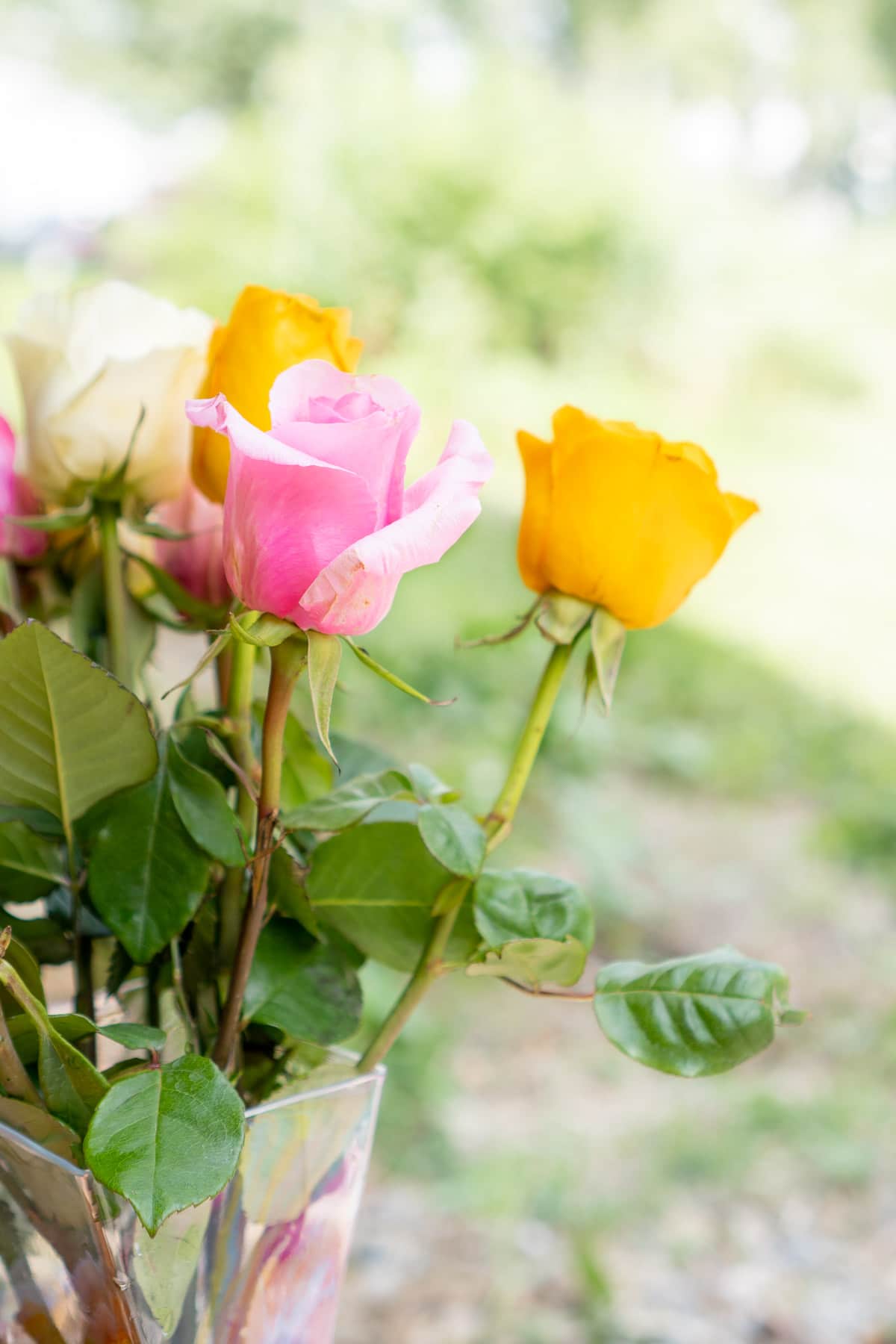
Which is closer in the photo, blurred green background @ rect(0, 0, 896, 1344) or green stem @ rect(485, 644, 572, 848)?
green stem @ rect(485, 644, 572, 848)

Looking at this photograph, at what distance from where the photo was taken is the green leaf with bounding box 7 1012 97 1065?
22 centimetres

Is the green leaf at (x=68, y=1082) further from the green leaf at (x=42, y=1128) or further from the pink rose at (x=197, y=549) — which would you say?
the pink rose at (x=197, y=549)

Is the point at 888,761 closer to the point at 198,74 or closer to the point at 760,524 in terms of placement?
the point at 760,524

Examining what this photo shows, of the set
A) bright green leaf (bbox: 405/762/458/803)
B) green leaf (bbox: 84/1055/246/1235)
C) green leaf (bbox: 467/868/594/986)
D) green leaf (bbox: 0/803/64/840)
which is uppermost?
bright green leaf (bbox: 405/762/458/803)

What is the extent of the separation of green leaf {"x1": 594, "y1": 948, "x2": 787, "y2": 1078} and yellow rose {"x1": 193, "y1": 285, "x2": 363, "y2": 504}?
5.1 inches

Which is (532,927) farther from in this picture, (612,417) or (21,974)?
(612,417)

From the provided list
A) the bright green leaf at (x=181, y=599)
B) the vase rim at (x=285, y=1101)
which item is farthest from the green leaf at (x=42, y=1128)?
the bright green leaf at (x=181, y=599)

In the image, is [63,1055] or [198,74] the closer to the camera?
[63,1055]

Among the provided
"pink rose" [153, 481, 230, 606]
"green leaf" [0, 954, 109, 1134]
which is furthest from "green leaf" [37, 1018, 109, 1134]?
"pink rose" [153, 481, 230, 606]

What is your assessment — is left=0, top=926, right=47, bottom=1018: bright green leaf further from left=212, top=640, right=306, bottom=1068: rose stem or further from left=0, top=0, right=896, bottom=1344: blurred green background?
left=0, top=0, right=896, bottom=1344: blurred green background

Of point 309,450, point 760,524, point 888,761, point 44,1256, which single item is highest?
point 309,450

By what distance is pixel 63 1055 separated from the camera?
21cm

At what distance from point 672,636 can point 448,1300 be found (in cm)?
171

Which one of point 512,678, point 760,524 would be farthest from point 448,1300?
point 760,524
